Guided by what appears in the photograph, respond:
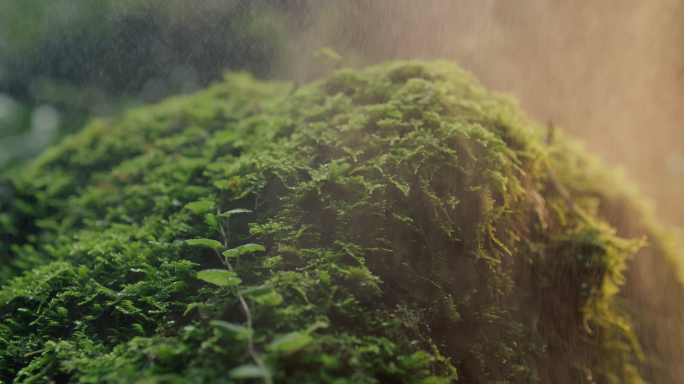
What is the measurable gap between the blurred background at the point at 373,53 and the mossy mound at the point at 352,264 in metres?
3.13

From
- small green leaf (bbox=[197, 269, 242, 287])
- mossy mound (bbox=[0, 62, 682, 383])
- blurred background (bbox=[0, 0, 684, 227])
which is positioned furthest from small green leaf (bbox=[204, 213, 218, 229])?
blurred background (bbox=[0, 0, 684, 227])

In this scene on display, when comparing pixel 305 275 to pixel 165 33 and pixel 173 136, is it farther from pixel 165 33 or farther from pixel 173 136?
pixel 165 33

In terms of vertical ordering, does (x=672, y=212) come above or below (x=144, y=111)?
above

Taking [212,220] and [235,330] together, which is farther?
[212,220]

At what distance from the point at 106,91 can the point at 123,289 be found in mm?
7390

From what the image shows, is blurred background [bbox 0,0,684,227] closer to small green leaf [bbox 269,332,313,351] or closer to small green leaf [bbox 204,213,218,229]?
small green leaf [bbox 204,213,218,229]

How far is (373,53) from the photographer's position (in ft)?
15.8

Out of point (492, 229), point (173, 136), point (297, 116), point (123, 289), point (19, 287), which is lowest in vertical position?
point (19, 287)

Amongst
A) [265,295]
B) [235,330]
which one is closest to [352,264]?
[265,295]

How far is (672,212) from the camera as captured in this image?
6.19 meters

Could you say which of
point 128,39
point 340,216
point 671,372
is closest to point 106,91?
point 128,39

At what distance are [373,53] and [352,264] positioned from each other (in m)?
4.41

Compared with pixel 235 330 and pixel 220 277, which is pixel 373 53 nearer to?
pixel 220 277

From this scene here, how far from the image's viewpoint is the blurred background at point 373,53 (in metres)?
4.45
